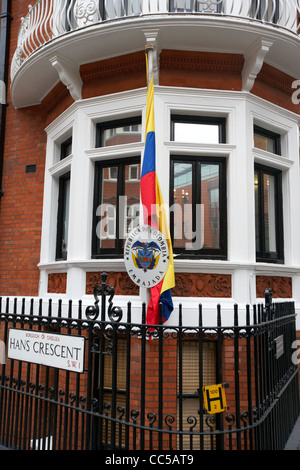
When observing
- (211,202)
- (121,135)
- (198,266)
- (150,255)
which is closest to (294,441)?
(198,266)

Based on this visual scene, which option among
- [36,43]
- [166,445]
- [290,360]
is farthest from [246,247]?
[36,43]

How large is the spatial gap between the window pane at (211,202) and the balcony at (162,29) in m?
1.92

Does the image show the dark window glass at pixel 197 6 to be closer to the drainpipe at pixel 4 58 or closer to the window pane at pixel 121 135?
the window pane at pixel 121 135

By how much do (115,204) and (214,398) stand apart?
3728mm

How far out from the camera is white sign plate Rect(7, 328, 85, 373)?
12.7 feet

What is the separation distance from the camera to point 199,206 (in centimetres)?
616

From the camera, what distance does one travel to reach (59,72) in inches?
257

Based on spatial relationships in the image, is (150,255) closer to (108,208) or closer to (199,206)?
(199,206)

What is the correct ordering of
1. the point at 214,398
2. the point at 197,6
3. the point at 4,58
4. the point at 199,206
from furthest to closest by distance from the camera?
the point at 4,58 → the point at 199,206 → the point at 197,6 → the point at 214,398

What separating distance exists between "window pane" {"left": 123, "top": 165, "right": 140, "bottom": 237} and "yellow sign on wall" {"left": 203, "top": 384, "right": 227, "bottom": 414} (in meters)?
3.20

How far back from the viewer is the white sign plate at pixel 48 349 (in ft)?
12.7

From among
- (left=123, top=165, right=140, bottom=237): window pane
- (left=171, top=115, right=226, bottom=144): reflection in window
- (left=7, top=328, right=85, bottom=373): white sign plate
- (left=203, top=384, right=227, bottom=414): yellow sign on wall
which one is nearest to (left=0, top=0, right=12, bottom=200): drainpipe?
(left=123, top=165, right=140, bottom=237): window pane

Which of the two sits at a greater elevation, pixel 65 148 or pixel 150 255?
pixel 65 148

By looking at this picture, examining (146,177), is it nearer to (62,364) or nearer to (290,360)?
(62,364)
